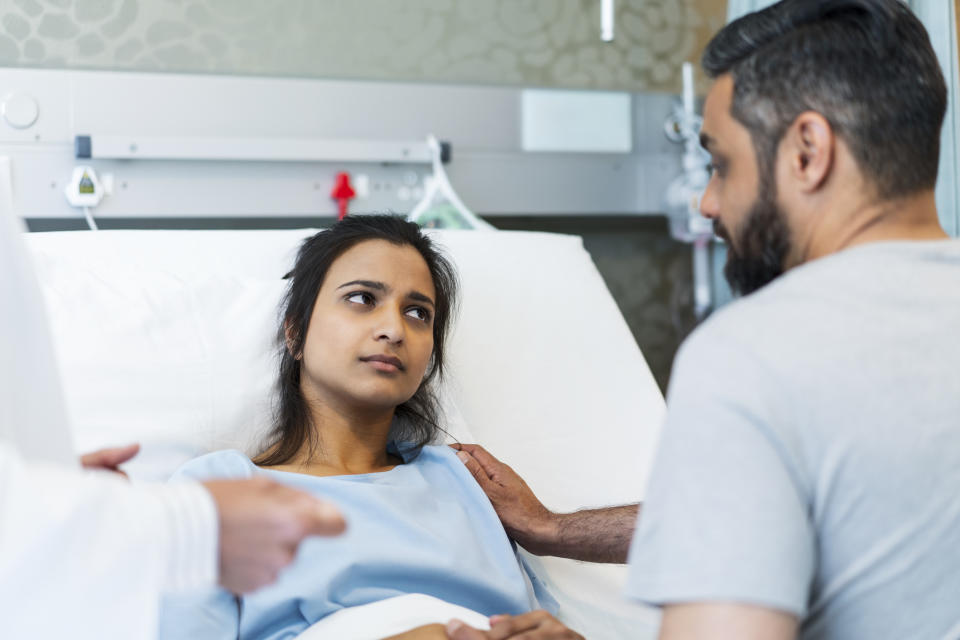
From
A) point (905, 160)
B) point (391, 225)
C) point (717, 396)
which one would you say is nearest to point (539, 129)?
point (391, 225)

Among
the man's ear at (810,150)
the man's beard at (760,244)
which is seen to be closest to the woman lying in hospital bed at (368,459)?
the man's beard at (760,244)

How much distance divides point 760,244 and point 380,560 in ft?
2.08

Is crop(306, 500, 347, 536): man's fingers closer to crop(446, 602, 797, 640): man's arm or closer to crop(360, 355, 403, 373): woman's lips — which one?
crop(446, 602, 797, 640): man's arm

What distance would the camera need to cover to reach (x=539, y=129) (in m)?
2.54

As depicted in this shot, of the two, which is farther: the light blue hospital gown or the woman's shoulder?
the woman's shoulder

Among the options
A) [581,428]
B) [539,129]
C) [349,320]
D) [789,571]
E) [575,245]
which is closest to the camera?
[789,571]

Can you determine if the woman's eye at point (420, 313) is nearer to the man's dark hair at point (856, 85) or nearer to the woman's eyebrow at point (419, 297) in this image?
the woman's eyebrow at point (419, 297)

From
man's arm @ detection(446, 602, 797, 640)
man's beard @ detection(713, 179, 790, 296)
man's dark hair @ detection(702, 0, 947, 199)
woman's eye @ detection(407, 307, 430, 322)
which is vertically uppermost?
man's dark hair @ detection(702, 0, 947, 199)

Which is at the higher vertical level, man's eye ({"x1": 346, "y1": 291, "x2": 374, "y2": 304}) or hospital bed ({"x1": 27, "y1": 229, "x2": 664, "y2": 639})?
man's eye ({"x1": 346, "y1": 291, "x2": 374, "y2": 304})

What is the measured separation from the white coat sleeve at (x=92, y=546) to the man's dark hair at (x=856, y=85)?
25.1 inches

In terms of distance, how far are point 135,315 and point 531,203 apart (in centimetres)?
127

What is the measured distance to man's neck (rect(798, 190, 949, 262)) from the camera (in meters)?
0.88

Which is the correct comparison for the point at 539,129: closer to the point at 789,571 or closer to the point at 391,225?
the point at 391,225

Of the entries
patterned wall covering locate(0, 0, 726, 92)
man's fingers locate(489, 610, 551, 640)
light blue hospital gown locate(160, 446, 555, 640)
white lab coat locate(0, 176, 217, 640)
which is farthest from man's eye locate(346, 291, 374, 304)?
patterned wall covering locate(0, 0, 726, 92)
